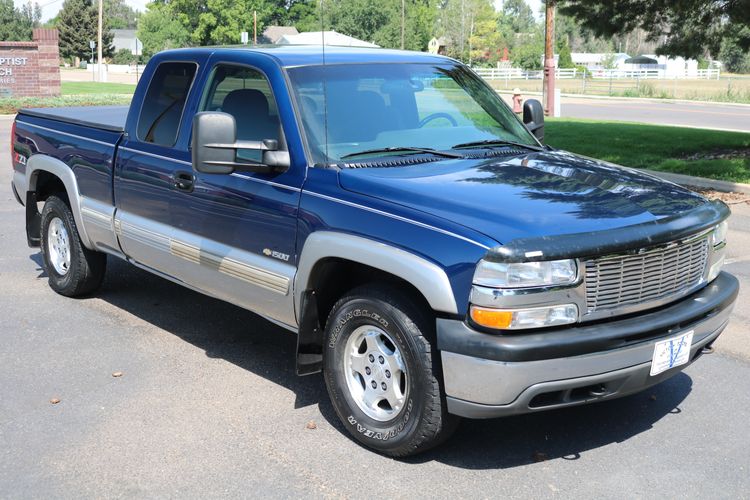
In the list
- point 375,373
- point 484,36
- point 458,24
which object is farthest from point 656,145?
point 484,36

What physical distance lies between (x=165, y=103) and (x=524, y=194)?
2.72 metres

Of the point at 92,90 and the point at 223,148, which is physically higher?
the point at 92,90

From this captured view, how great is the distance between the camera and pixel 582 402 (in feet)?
13.3

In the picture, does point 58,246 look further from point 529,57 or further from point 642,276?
point 529,57

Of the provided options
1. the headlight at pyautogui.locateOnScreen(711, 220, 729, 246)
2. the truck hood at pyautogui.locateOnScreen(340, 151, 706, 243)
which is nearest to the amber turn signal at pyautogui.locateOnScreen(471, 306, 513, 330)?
the truck hood at pyautogui.locateOnScreen(340, 151, 706, 243)

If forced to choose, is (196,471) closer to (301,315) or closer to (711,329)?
(301,315)

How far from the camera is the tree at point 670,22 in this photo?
16.5m

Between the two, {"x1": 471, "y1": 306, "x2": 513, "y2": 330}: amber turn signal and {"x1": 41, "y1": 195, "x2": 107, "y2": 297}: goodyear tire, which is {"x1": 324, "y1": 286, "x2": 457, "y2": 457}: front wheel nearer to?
{"x1": 471, "y1": 306, "x2": 513, "y2": 330}: amber turn signal

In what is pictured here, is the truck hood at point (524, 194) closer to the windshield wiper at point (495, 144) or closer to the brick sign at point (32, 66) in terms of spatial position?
the windshield wiper at point (495, 144)

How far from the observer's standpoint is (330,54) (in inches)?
214

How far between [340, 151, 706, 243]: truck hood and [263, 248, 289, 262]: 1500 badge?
0.56m

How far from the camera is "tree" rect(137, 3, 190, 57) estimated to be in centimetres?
7755

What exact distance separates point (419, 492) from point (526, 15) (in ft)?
603

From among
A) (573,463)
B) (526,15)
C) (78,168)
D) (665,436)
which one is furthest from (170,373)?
(526,15)
